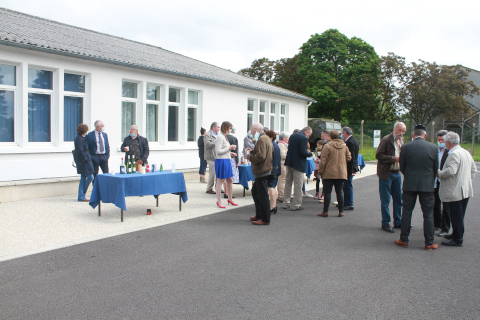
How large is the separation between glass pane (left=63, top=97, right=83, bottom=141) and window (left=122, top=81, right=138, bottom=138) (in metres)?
1.68

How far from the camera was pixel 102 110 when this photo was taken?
12133mm

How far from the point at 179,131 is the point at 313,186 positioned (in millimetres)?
5656

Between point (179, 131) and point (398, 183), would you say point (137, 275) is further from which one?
point (179, 131)

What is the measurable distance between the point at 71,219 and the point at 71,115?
4.95 metres

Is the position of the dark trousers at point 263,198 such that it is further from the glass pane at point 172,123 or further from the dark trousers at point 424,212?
the glass pane at point 172,123

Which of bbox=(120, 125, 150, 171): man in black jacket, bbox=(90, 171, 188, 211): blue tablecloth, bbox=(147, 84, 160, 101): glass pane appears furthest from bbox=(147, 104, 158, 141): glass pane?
bbox=(90, 171, 188, 211): blue tablecloth

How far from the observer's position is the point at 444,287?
436 cm

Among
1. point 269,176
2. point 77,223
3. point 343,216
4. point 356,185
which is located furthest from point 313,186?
point 77,223

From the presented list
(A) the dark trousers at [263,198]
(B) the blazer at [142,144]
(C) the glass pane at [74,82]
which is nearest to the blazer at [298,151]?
(A) the dark trousers at [263,198]

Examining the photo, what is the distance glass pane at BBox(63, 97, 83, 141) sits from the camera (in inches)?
448

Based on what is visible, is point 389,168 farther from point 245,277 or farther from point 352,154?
point 245,277

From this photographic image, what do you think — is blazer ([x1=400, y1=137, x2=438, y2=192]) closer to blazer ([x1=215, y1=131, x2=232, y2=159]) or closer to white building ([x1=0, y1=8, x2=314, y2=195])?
blazer ([x1=215, y1=131, x2=232, y2=159])

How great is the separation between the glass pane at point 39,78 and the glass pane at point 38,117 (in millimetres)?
252

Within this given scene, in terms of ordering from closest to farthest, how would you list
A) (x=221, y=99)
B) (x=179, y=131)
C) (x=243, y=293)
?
(x=243, y=293) < (x=179, y=131) < (x=221, y=99)
